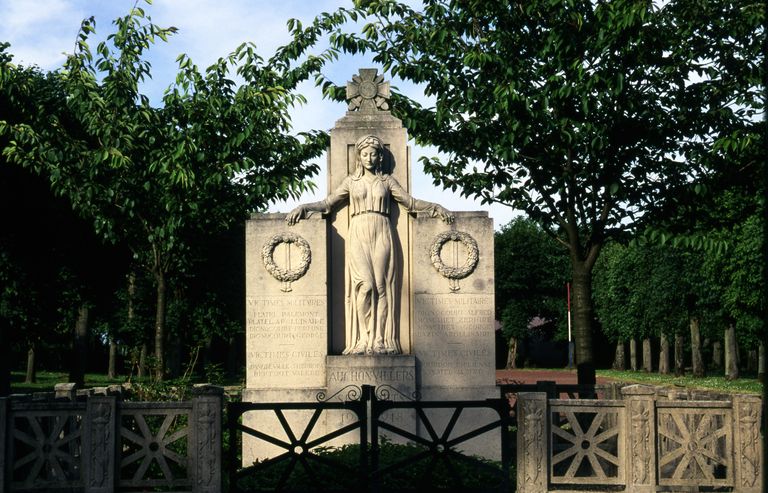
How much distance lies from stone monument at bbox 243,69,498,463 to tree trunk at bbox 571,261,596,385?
4.14m

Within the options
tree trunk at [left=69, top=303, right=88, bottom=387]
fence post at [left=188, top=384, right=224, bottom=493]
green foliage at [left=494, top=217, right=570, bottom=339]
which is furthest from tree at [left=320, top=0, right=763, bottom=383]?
green foliage at [left=494, top=217, right=570, bottom=339]

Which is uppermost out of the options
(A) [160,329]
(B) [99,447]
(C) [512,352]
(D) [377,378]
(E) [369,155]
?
(E) [369,155]

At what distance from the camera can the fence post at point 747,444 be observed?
980 centimetres

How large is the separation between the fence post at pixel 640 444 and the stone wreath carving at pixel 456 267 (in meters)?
4.40

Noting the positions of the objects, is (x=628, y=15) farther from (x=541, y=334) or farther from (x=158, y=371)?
(x=541, y=334)

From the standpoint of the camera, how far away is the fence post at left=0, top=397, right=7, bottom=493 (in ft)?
31.6

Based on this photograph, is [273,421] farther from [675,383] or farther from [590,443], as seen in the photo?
[675,383]

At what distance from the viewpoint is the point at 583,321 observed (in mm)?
17625

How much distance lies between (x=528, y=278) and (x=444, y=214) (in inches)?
2285

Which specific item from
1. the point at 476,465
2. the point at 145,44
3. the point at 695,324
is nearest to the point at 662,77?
the point at 476,465

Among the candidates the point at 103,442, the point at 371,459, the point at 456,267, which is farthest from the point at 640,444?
the point at 103,442

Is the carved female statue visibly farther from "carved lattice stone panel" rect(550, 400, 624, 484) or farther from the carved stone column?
the carved stone column

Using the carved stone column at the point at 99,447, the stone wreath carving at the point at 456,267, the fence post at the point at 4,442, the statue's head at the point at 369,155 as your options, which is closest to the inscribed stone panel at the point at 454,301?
the stone wreath carving at the point at 456,267

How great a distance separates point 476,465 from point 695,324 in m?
45.2
